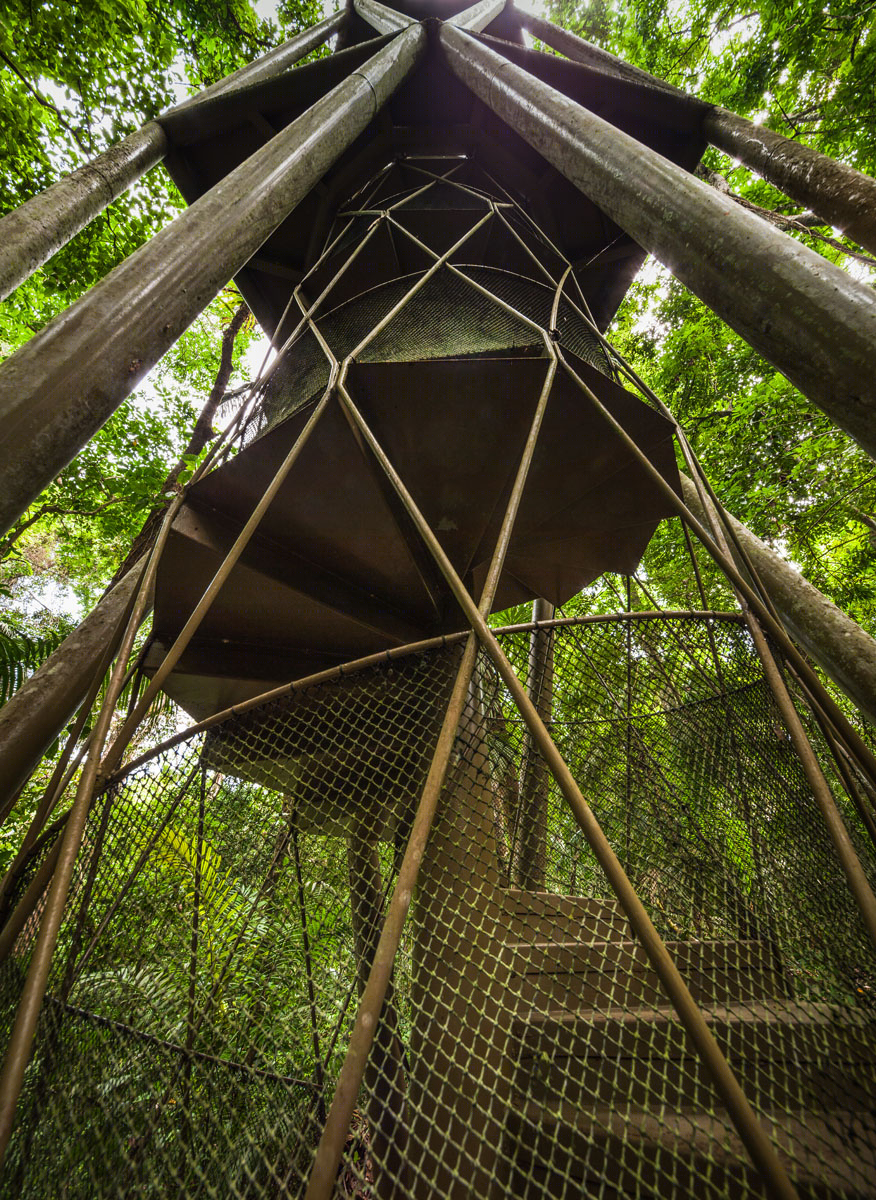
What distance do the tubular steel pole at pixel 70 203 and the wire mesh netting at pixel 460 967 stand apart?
2.22m

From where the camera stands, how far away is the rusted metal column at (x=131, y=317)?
166 cm

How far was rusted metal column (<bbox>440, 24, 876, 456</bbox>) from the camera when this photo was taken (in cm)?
162

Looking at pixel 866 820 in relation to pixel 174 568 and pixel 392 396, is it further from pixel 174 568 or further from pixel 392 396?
pixel 174 568

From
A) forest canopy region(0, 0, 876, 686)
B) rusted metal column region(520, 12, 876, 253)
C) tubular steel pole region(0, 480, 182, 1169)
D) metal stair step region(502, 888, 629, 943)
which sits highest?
forest canopy region(0, 0, 876, 686)

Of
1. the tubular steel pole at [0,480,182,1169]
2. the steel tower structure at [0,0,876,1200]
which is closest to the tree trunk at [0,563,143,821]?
the steel tower structure at [0,0,876,1200]

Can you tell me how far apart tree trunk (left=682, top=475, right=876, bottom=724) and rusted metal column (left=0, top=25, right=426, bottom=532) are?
2.97 metres

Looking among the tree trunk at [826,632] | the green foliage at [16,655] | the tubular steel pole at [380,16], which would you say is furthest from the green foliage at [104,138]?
the tree trunk at [826,632]

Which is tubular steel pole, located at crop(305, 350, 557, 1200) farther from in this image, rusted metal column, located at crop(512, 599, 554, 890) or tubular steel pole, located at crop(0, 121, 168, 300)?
tubular steel pole, located at crop(0, 121, 168, 300)

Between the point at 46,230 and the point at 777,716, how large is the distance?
4125mm

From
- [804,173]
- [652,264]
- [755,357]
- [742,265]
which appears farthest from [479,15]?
[742,265]

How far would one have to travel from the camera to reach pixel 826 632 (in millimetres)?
3248

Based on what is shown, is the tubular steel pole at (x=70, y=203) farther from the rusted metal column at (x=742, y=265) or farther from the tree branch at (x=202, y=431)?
the rusted metal column at (x=742, y=265)

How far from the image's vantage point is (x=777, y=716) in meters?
2.41

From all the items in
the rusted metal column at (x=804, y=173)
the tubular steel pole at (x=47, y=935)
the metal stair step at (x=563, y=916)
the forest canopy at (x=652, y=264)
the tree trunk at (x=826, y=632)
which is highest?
the forest canopy at (x=652, y=264)
